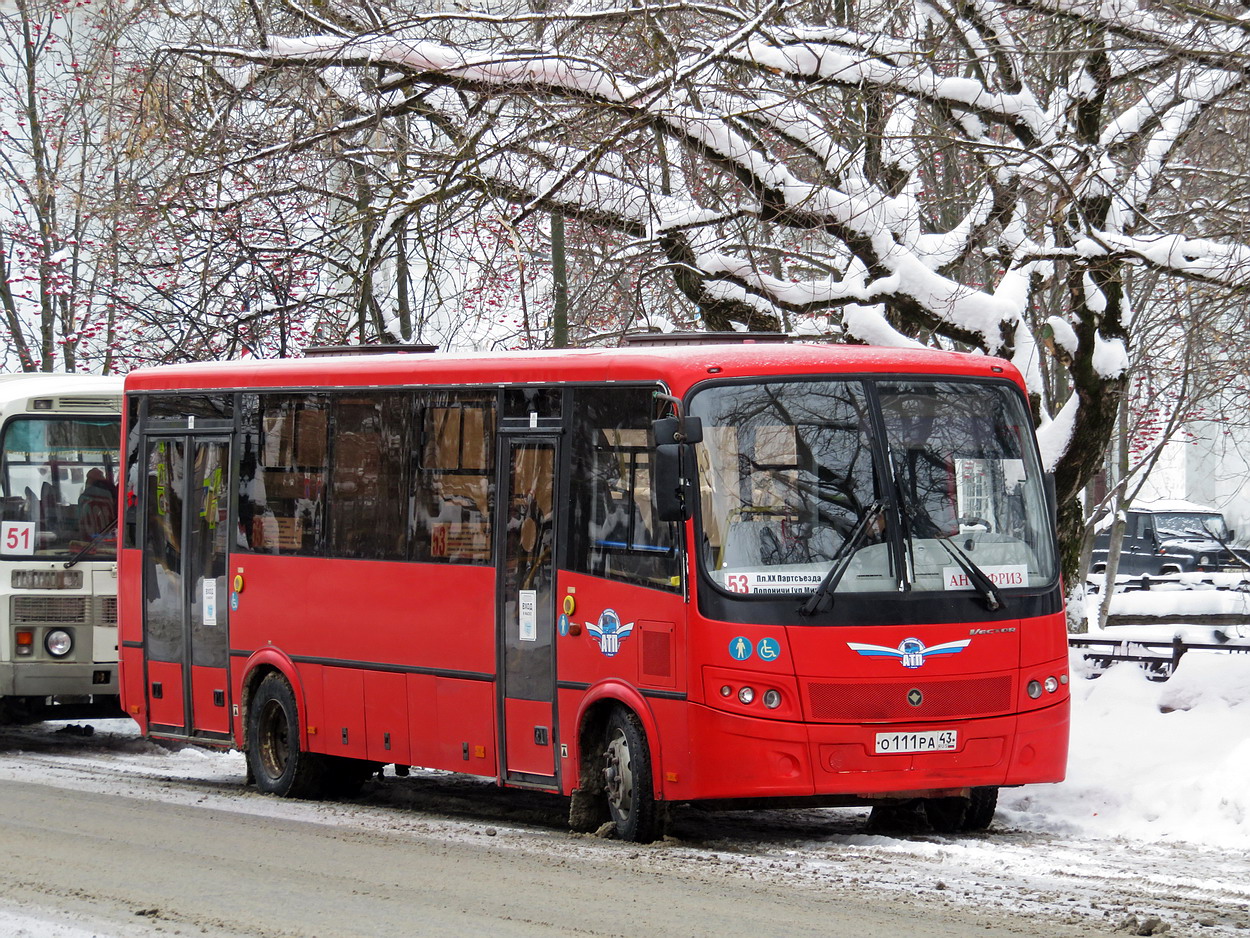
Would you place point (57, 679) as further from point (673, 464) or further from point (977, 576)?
point (977, 576)

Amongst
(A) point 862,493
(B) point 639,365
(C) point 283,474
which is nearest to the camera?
(A) point 862,493

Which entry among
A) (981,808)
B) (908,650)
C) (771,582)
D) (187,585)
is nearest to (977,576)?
(908,650)

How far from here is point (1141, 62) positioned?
14.9m

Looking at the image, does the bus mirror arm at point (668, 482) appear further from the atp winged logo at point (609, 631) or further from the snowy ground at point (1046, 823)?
the snowy ground at point (1046, 823)

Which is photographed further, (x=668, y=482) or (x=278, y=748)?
(x=278, y=748)

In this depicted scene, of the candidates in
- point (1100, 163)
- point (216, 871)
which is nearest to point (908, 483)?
point (216, 871)

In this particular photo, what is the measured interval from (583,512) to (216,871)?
287cm

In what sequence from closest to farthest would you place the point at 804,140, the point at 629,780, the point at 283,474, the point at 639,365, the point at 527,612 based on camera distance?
1. the point at 629,780
2. the point at 639,365
3. the point at 527,612
4. the point at 283,474
5. the point at 804,140

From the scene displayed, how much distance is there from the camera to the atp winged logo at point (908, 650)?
10062mm

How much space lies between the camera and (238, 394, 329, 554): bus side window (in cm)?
1330

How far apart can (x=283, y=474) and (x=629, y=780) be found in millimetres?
4211

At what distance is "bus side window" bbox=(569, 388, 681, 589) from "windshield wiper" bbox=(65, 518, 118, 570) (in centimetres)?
632

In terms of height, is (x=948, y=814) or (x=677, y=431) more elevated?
(x=677, y=431)

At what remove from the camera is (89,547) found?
16.1 meters
